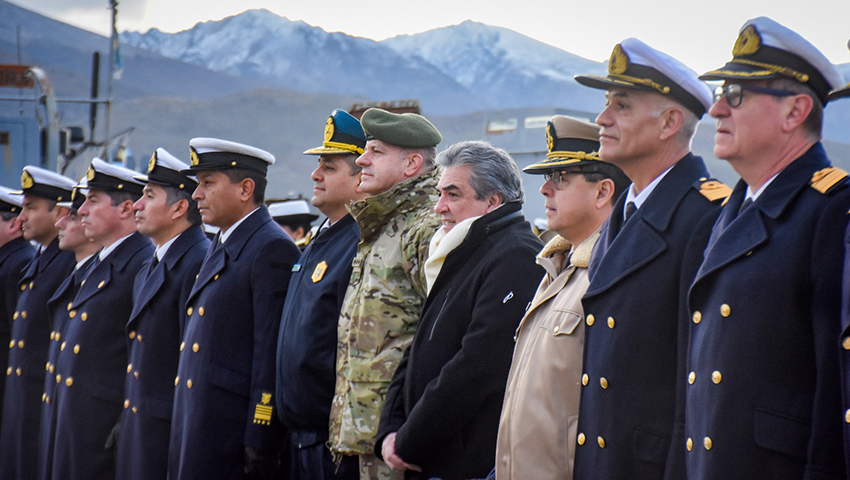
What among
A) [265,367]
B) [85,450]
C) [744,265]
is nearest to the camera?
[744,265]

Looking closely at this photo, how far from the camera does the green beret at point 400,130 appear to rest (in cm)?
407

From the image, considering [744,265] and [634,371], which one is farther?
[634,371]

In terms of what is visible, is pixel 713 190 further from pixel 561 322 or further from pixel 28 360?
pixel 28 360

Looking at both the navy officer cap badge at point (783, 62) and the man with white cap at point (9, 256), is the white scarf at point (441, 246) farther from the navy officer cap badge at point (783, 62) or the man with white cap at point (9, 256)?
the man with white cap at point (9, 256)

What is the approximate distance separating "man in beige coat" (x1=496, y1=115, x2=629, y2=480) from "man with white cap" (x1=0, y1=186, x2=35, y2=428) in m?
4.93

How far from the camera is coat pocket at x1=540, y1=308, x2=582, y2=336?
2734 millimetres

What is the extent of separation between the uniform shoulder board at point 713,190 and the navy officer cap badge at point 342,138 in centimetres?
214

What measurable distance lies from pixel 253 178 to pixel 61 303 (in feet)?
5.91

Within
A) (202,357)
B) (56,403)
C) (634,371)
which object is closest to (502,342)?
(634,371)

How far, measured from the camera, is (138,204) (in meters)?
5.04

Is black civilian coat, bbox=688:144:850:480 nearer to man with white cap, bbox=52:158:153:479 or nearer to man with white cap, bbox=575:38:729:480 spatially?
man with white cap, bbox=575:38:729:480

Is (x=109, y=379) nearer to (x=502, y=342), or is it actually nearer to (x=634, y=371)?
(x=502, y=342)

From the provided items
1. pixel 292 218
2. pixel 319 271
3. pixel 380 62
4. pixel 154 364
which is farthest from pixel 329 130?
pixel 380 62

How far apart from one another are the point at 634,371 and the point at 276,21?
84.5 metres
